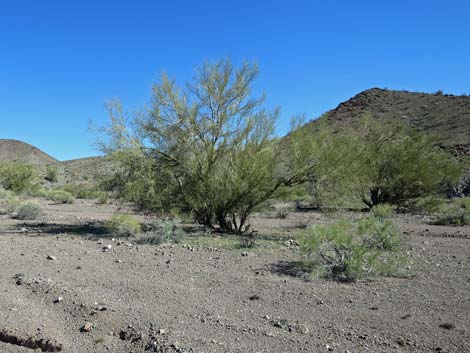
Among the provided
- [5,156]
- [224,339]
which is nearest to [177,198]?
[224,339]

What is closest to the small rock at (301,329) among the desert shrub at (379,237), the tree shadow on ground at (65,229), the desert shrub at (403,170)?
the desert shrub at (379,237)

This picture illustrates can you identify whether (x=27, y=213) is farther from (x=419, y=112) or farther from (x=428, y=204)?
(x=419, y=112)

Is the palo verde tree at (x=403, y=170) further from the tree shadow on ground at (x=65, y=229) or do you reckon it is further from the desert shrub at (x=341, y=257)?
the desert shrub at (x=341, y=257)

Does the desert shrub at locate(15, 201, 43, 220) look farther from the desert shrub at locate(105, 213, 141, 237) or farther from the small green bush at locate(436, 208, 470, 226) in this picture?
the small green bush at locate(436, 208, 470, 226)

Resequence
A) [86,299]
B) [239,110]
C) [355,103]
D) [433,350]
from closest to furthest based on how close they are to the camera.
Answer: [433,350] → [86,299] → [239,110] → [355,103]

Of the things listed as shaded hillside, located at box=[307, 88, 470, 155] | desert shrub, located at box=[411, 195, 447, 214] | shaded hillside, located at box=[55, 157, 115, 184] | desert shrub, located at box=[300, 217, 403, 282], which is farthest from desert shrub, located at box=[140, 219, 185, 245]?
shaded hillside, located at box=[307, 88, 470, 155]

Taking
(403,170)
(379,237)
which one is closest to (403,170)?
(403,170)

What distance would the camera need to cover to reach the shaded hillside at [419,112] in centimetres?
4190

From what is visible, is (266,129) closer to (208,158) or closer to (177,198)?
(208,158)

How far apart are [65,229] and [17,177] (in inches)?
716

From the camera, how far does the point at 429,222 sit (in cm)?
1745

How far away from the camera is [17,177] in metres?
29.2

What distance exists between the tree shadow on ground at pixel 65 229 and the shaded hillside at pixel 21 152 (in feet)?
296

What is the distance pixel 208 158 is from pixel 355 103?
5946cm
